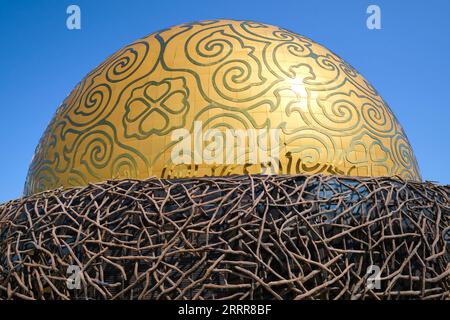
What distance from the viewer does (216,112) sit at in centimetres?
778

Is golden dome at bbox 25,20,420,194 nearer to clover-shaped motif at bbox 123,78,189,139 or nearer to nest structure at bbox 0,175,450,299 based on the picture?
clover-shaped motif at bbox 123,78,189,139

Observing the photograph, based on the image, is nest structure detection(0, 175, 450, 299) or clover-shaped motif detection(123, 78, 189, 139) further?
clover-shaped motif detection(123, 78, 189, 139)

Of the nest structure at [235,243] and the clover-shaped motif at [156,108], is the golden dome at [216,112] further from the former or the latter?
the nest structure at [235,243]

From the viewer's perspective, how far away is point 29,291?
214 inches

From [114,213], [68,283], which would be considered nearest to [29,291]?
[68,283]

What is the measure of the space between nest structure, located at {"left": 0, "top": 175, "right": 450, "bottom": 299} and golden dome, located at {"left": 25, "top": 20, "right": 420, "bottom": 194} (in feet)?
5.58

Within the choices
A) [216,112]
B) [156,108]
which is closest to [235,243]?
[216,112]

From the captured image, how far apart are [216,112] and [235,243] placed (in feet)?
9.82

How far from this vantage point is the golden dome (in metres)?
7.66

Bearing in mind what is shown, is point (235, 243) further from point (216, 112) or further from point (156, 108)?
point (156, 108)

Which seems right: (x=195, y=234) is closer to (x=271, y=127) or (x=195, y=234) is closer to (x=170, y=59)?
(x=271, y=127)

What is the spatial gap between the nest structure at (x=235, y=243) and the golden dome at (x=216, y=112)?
1.70m

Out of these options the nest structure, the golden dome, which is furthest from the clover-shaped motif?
the nest structure
